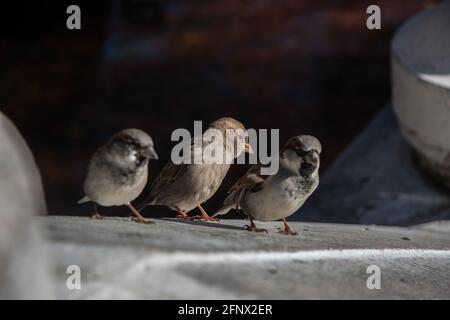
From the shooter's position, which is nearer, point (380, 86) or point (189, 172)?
point (189, 172)

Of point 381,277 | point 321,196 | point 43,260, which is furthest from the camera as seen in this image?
point 321,196

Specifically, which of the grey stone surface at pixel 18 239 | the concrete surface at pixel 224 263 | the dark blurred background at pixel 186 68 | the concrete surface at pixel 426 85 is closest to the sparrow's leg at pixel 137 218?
the concrete surface at pixel 224 263

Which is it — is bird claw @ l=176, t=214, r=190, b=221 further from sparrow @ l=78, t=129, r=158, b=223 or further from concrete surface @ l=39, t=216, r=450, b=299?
sparrow @ l=78, t=129, r=158, b=223

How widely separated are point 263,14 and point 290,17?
0.81 feet

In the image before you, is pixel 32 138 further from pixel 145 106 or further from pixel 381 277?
pixel 381 277

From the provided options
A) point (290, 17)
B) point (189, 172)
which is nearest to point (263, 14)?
point (290, 17)

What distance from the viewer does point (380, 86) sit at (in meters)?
7.34

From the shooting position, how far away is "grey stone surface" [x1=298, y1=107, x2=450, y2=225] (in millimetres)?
4547

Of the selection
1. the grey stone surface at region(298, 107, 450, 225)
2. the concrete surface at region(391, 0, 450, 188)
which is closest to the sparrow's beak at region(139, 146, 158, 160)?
the concrete surface at region(391, 0, 450, 188)

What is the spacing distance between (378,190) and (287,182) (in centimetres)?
224

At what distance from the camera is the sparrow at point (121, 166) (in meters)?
2.53

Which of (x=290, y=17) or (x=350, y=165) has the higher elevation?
(x=290, y=17)

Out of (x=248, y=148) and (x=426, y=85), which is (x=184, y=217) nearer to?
(x=248, y=148)

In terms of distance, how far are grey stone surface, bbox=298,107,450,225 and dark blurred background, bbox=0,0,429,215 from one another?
1469mm
